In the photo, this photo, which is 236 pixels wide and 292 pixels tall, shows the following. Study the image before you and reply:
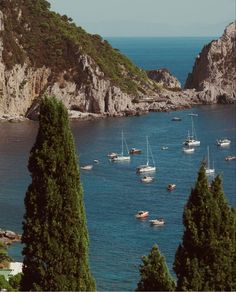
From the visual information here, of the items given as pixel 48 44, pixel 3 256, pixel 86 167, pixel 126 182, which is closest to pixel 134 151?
pixel 86 167

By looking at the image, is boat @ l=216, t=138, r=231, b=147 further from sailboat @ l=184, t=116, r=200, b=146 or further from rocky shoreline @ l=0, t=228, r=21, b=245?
rocky shoreline @ l=0, t=228, r=21, b=245

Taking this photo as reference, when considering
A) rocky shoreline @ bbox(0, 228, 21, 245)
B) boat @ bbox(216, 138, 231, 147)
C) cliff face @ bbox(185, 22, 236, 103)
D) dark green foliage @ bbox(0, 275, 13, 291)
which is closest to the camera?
dark green foliage @ bbox(0, 275, 13, 291)

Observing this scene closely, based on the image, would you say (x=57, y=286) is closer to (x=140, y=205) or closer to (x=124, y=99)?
(x=140, y=205)

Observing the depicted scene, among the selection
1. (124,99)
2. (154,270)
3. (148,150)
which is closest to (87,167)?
(148,150)

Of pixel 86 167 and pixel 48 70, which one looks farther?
pixel 48 70

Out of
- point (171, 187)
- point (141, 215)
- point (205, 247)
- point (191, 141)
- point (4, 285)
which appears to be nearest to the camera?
point (205, 247)

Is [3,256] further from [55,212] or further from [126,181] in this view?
[126,181]

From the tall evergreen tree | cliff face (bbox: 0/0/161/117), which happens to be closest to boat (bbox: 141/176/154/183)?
cliff face (bbox: 0/0/161/117)
